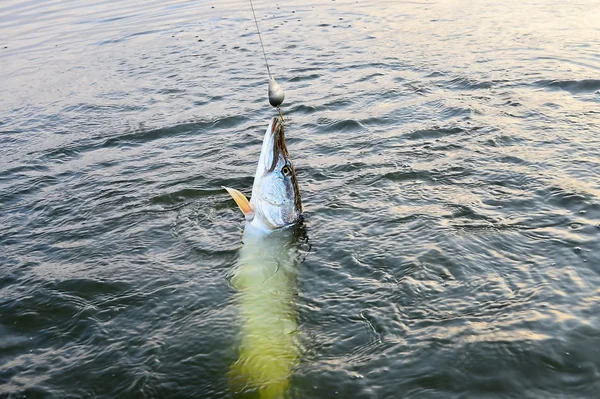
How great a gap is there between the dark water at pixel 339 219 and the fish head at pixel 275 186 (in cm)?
38

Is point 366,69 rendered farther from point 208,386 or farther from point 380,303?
point 208,386

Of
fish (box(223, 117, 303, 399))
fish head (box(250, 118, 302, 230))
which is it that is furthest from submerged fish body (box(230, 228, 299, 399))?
fish head (box(250, 118, 302, 230))

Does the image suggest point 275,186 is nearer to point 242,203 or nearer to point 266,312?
point 242,203

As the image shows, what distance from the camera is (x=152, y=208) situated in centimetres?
616

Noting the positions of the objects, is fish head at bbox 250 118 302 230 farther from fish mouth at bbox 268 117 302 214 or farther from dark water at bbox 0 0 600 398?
dark water at bbox 0 0 600 398

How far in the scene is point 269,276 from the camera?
4.85 metres

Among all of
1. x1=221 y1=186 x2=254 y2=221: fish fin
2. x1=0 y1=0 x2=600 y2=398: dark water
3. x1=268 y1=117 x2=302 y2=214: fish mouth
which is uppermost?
x1=268 y1=117 x2=302 y2=214: fish mouth

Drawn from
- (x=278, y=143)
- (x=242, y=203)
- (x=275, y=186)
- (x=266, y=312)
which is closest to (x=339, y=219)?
(x=275, y=186)

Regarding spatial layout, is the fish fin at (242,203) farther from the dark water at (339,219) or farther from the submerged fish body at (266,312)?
the dark water at (339,219)

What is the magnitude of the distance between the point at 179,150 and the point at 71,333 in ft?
12.1

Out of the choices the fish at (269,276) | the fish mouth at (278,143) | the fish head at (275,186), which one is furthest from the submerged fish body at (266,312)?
→ the fish mouth at (278,143)

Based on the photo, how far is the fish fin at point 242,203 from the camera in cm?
485

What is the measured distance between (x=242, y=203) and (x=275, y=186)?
29 centimetres

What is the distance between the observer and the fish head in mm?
4707
